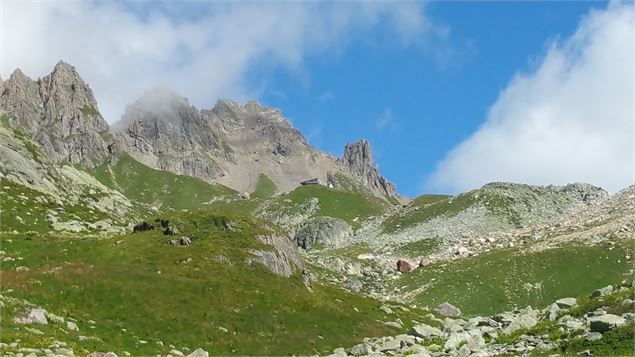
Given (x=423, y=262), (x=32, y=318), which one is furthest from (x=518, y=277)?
(x=32, y=318)

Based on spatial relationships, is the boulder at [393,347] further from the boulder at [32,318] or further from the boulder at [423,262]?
the boulder at [423,262]

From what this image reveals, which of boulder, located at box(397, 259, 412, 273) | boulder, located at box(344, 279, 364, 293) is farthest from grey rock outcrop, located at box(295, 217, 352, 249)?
boulder, located at box(344, 279, 364, 293)

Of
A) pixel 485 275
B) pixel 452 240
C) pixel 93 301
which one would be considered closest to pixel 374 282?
pixel 485 275

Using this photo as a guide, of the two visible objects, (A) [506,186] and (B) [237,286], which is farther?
(A) [506,186]

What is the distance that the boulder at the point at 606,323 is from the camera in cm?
2377

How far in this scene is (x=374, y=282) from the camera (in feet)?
338

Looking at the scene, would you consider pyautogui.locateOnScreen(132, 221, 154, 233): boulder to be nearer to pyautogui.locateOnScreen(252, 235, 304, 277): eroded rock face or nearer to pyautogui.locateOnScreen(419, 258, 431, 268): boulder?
pyautogui.locateOnScreen(252, 235, 304, 277): eroded rock face

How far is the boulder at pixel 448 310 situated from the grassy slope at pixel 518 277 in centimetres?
356

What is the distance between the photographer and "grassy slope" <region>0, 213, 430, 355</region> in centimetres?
4481

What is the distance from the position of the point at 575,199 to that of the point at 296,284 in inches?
4529

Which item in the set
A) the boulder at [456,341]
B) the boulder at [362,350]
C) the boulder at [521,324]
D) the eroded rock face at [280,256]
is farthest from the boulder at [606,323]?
the eroded rock face at [280,256]

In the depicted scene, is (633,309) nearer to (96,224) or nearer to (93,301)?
(93,301)

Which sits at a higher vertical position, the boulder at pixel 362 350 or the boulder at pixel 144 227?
the boulder at pixel 144 227

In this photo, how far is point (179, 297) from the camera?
2032 inches
